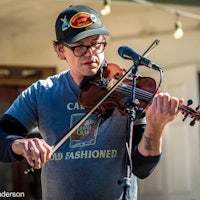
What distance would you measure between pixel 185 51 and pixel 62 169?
13.6 ft

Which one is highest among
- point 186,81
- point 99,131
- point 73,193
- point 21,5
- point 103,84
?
point 21,5

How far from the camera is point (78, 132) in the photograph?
2527mm

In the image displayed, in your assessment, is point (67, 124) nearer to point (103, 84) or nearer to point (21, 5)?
point (103, 84)

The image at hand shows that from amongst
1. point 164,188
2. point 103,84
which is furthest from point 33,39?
Answer: point 103,84

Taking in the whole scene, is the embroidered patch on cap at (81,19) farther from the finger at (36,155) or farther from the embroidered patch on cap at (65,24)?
the finger at (36,155)

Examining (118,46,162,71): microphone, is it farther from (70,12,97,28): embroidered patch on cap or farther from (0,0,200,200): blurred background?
(0,0,200,200): blurred background

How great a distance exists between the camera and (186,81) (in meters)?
6.32

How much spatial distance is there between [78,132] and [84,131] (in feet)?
0.07

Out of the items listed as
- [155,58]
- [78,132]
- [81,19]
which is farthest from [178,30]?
[78,132]

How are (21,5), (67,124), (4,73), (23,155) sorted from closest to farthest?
(23,155)
(67,124)
(21,5)
(4,73)

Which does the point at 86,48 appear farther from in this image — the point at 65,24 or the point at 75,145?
the point at 75,145

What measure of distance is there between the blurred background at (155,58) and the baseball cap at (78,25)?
349 centimetres

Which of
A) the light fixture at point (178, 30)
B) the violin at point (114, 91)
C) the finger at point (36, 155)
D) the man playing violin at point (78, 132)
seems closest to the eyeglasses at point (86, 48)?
the man playing violin at point (78, 132)

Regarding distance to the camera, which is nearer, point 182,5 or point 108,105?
point 108,105
